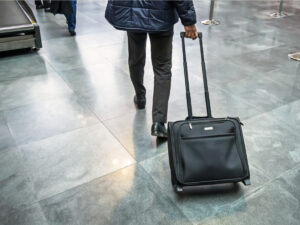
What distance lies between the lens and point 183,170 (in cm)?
183

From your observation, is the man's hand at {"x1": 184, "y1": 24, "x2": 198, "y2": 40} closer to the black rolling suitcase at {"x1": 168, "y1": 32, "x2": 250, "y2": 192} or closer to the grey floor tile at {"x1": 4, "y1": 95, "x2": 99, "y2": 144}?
the black rolling suitcase at {"x1": 168, "y1": 32, "x2": 250, "y2": 192}

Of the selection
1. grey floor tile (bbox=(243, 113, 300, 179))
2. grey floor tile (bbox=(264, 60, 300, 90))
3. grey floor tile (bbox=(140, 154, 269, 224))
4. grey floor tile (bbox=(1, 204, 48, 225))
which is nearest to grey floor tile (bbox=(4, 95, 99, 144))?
grey floor tile (bbox=(1, 204, 48, 225))

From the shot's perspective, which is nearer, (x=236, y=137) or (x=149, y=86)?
(x=236, y=137)

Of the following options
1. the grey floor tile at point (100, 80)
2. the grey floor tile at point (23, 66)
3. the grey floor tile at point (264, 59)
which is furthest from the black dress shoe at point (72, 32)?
the grey floor tile at point (264, 59)

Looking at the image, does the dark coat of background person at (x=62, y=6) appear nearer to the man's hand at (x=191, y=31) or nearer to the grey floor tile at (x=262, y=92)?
the grey floor tile at (x=262, y=92)

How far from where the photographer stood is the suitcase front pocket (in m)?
1.82

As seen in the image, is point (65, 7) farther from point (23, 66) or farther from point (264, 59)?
point (264, 59)

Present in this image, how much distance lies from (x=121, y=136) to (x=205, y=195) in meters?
0.84

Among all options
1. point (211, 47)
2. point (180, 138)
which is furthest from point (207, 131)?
point (211, 47)

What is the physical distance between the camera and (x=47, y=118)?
2.74 meters

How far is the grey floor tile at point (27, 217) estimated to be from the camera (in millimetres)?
1765

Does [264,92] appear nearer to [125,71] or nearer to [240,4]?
[125,71]

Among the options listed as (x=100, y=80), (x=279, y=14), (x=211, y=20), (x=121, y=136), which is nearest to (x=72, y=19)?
(x=100, y=80)

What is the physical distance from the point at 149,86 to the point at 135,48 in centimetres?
95
